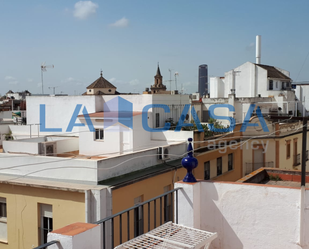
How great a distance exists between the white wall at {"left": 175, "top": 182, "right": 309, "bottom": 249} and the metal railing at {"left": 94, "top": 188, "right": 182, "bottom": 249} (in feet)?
0.99

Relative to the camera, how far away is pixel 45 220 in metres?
11.1

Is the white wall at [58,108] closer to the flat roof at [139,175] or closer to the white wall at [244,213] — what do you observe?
the flat roof at [139,175]

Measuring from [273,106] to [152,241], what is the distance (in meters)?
31.3

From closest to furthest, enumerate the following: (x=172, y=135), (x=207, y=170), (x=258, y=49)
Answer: (x=207, y=170)
(x=172, y=135)
(x=258, y=49)

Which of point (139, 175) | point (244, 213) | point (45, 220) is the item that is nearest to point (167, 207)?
point (244, 213)

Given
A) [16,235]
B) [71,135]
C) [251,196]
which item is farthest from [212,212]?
[71,135]

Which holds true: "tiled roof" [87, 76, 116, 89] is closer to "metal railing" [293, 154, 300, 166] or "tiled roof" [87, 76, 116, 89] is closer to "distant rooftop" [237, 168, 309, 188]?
"metal railing" [293, 154, 300, 166]

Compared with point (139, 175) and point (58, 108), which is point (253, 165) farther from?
point (58, 108)

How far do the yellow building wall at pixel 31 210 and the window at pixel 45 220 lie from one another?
13cm

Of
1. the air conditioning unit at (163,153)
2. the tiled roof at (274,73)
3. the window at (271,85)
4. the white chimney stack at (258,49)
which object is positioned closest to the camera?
the air conditioning unit at (163,153)

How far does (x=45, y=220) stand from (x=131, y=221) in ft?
8.78

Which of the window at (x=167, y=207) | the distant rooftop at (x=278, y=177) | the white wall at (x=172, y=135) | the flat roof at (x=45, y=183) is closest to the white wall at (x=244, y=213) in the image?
the window at (x=167, y=207)

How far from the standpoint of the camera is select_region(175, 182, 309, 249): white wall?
15.8ft

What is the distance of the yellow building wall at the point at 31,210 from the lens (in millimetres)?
10500
